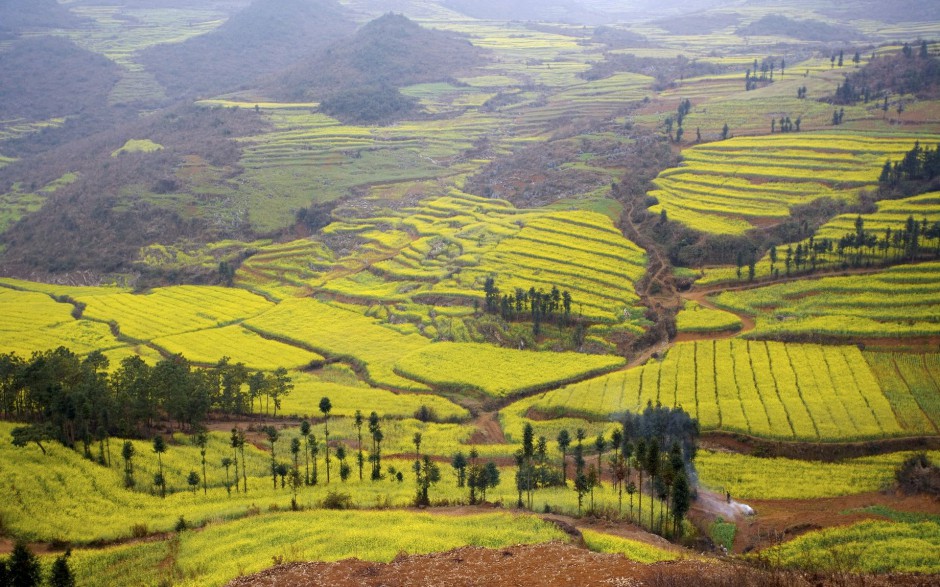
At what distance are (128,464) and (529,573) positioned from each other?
3250 centimetres

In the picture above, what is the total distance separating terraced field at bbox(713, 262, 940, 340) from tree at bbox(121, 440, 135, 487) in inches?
2254

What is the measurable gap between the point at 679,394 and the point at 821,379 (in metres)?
12.3

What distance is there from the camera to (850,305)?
76.6 metres

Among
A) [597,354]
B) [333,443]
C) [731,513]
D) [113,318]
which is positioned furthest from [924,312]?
[113,318]

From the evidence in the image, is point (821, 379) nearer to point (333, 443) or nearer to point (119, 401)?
point (333, 443)

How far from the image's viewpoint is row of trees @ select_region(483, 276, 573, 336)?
273 feet

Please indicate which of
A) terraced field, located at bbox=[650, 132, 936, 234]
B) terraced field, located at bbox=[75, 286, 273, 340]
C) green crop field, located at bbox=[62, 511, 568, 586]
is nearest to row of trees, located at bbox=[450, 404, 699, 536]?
green crop field, located at bbox=[62, 511, 568, 586]

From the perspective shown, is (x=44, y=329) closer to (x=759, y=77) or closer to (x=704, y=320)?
(x=704, y=320)

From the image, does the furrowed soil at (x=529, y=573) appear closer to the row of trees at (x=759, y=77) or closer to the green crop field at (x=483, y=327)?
the green crop field at (x=483, y=327)

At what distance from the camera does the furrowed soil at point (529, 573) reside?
94.1 ft

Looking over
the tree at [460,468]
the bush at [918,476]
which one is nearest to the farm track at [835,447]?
the bush at [918,476]

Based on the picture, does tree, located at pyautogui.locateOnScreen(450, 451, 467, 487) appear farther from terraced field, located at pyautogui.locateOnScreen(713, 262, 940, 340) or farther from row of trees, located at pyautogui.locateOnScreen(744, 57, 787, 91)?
row of trees, located at pyautogui.locateOnScreen(744, 57, 787, 91)

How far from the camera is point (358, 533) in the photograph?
126ft

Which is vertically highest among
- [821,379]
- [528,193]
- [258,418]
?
[528,193]
